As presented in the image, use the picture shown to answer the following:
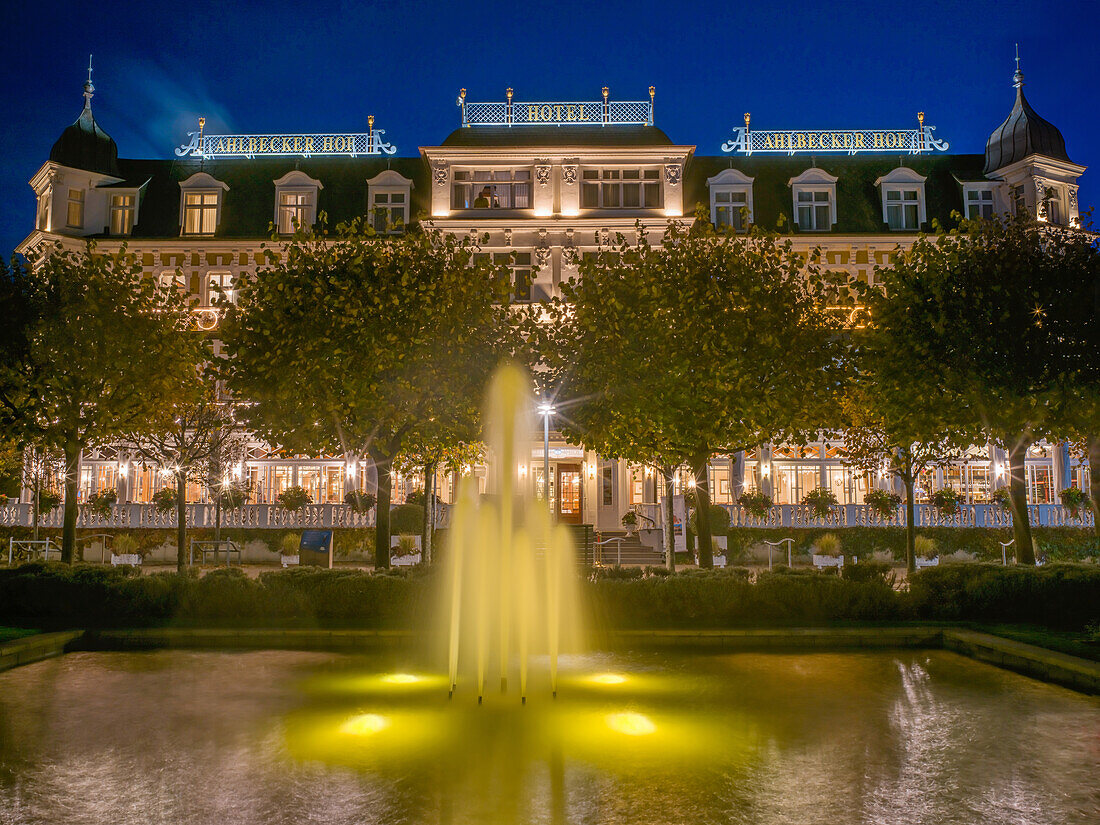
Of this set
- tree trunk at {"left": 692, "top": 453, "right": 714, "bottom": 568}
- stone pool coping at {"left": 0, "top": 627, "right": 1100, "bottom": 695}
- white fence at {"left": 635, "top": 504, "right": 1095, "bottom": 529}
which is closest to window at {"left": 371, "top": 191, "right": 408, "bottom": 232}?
white fence at {"left": 635, "top": 504, "right": 1095, "bottom": 529}

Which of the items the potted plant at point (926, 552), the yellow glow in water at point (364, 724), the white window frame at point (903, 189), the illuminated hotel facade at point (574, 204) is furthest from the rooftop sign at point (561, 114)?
the yellow glow in water at point (364, 724)

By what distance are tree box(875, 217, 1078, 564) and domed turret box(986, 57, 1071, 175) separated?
16.0 metres

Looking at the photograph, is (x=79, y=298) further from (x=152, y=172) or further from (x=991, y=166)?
(x=991, y=166)

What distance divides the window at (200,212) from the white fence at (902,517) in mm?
24376

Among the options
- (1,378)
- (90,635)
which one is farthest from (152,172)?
(90,635)

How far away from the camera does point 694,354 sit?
23.2 meters

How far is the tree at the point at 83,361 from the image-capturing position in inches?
912

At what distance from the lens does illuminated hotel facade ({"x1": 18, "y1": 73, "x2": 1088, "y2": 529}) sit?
34.2 meters

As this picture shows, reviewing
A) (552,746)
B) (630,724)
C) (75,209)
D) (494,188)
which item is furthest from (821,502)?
(75,209)

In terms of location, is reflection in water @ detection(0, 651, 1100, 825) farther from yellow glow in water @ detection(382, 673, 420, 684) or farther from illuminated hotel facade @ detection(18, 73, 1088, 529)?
illuminated hotel facade @ detection(18, 73, 1088, 529)

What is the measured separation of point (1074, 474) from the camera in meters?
33.9

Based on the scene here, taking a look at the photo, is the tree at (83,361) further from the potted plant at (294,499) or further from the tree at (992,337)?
the tree at (992,337)

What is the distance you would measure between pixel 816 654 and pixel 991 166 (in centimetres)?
3052

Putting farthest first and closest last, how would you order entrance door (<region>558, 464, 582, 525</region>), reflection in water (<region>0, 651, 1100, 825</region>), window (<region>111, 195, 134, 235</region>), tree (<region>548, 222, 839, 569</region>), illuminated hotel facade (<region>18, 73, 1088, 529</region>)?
entrance door (<region>558, 464, 582, 525</region>) → window (<region>111, 195, 134, 235</region>) → illuminated hotel facade (<region>18, 73, 1088, 529</region>) → tree (<region>548, 222, 839, 569</region>) → reflection in water (<region>0, 651, 1100, 825</region>)
